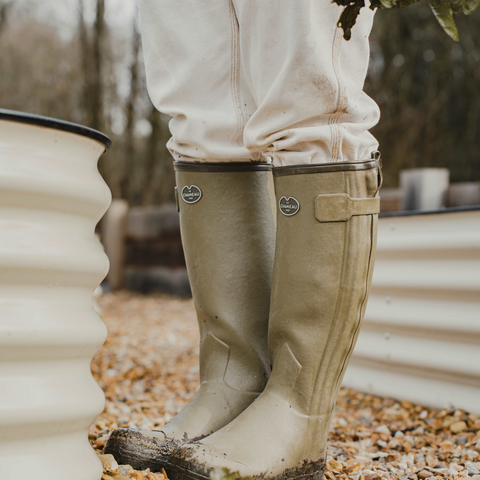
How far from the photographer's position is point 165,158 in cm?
870

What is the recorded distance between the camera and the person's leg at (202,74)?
965mm

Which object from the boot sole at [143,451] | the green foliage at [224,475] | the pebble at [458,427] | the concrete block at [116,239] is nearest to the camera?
the green foliage at [224,475]

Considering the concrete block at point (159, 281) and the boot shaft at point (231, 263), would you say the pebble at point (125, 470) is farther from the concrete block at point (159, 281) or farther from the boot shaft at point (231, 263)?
the concrete block at point (159, 281)

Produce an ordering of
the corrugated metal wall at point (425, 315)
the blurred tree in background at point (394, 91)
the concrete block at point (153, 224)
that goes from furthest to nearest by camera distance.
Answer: the blurred tree in background at point (394, 91) < the concrete block at point (153, 224) < the corrugated metal wall at point (425, 315)

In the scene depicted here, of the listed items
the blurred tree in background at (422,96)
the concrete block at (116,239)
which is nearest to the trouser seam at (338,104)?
the concrete block at (116,239)

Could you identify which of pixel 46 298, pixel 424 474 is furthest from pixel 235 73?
pixel 424 474

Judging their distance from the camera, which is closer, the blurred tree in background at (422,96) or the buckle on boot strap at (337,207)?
the buckle on boot strap at (337,207)

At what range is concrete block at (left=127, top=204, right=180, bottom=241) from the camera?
4.63 meters

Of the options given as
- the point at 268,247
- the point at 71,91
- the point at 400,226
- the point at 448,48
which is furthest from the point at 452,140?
the point at 268,247

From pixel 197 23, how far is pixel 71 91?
9.20 meters

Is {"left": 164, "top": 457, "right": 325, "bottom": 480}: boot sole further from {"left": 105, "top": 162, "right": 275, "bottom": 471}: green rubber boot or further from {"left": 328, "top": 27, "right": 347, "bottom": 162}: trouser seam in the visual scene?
{"left": 328, "top": 27, "right": 347, "bottom": 162}: trouser seam

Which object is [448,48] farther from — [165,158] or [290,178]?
[290,178]

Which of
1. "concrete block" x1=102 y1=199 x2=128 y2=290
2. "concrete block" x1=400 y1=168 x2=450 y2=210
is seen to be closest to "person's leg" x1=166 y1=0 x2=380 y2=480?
"concrete block" x1=400 y1=168 x2=450 y2=210

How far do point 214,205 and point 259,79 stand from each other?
0.26 m
